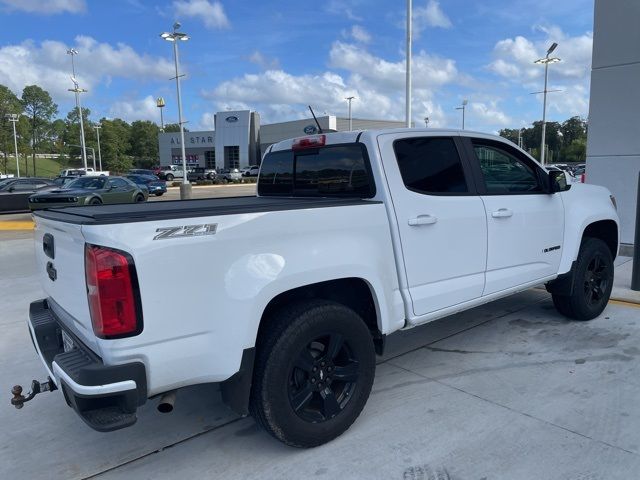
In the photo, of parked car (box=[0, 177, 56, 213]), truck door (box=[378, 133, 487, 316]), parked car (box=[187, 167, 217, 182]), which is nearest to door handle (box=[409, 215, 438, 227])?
truck door (box=[378, 133, 487, 316])

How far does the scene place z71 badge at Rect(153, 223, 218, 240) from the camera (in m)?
2.38

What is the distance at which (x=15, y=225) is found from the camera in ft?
54.0

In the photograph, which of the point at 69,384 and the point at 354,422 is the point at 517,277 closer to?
the point at 354,422

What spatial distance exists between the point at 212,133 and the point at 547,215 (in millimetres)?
89820

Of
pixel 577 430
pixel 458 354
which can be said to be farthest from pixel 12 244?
pixel 577 430

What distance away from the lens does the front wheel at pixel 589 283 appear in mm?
4977

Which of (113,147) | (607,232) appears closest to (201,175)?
(607,232)

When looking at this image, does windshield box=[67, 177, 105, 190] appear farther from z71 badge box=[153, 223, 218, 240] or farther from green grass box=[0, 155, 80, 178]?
green grass box=[0, 155, 80, 178]

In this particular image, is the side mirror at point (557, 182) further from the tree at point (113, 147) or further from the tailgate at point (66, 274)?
the tree at point (113, 147)

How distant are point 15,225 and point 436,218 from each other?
16.8 metres

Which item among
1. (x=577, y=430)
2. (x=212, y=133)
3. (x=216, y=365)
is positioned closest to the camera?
(x=216, y=365)

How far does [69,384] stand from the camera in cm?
235

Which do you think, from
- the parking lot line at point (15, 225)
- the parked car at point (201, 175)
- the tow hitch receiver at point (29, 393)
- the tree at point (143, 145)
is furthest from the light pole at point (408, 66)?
the tree at point (143, 145)

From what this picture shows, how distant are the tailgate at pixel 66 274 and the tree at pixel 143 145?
439ft
